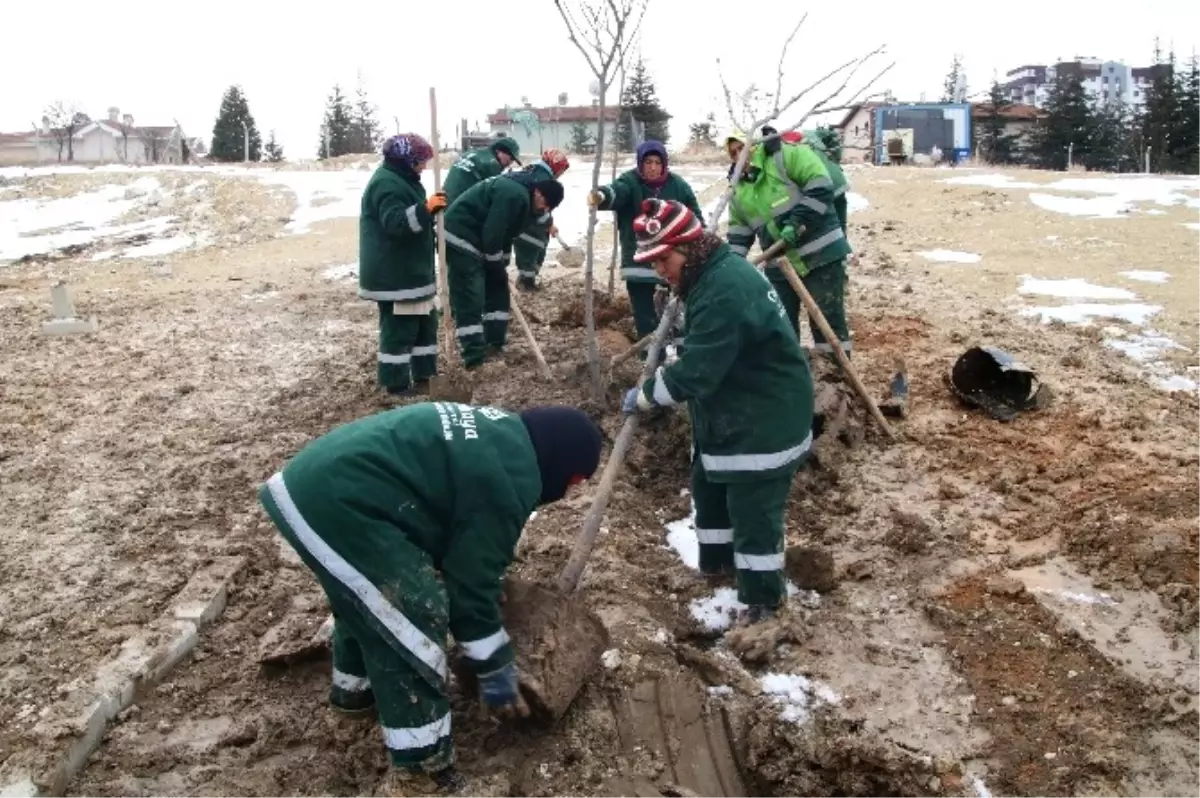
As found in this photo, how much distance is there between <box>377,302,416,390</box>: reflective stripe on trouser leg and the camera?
21.1ft

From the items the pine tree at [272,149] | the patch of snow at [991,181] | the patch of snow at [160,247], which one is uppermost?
the pine tree at [272,149]

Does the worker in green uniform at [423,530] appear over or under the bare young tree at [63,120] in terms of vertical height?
under

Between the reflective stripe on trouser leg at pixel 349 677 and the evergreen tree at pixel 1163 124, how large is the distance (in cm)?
3683

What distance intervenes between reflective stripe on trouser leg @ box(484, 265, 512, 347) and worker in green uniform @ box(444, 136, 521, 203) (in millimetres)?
704

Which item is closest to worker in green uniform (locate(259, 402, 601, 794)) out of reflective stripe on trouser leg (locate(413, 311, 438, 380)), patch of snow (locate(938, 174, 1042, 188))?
reflective stripe on trouser leg (locate(413, 311, 438, 380))

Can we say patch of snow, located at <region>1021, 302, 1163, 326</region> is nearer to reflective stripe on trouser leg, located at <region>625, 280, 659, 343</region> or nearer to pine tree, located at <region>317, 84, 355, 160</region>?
reflective stripe on trouser leg, located at <region>625, 280, 659, 343</region>

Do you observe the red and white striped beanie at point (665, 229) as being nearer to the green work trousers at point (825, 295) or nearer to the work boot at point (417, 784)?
the work boot at point (417, 784)

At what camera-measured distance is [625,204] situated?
6.96 m

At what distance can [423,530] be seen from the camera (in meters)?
2.88

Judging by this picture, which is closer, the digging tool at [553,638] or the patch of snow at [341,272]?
the digging tool at [553,638]

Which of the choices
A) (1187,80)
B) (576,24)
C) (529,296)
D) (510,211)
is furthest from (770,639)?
(1187,80)

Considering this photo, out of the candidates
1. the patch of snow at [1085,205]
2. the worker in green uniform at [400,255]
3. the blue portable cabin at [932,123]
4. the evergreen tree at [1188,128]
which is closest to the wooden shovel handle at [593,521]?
the worker in green uniform at [400,255]

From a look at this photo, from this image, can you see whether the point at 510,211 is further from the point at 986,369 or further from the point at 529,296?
the point at 986,369

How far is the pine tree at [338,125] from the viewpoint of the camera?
47.4 meters
